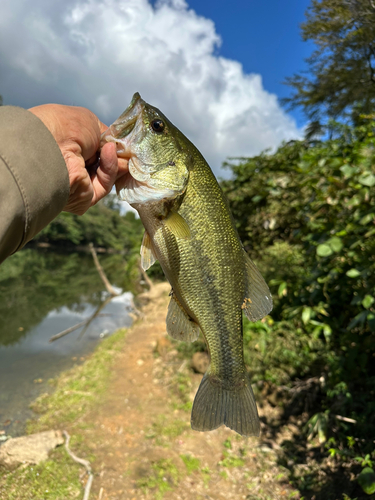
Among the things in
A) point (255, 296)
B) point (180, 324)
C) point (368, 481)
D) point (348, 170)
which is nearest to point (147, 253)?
point (180, 324)

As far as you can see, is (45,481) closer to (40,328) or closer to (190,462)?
(190,462)

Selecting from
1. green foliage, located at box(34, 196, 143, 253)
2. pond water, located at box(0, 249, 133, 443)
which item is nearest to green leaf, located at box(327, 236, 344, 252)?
pond water, located at box(0, 249, 133, 443)

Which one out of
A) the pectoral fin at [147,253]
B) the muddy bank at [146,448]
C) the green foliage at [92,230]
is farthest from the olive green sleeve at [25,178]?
the green foliage at [92,230]

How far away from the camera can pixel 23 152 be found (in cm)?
Answer: 124

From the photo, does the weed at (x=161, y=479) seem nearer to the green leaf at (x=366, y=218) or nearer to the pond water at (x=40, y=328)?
the pond water at (x=40, y=328)

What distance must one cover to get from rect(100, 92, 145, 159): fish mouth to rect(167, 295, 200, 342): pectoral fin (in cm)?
82

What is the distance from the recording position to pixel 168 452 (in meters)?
4.80

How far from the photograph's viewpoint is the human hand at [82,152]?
1547 mm

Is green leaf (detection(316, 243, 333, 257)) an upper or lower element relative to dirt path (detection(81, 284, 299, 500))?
upper

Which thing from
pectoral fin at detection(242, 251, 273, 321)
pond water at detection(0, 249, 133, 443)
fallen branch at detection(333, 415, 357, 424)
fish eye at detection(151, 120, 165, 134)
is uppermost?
fish eye at detection(151, 120, 165, 134)

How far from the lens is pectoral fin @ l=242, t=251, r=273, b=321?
161cm

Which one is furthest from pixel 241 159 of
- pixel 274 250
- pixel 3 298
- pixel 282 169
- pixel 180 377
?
pixel 3 298

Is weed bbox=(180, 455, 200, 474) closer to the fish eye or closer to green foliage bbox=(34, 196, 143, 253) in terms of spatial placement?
the fish eye

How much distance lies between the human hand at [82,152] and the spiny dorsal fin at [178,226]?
46 cm
